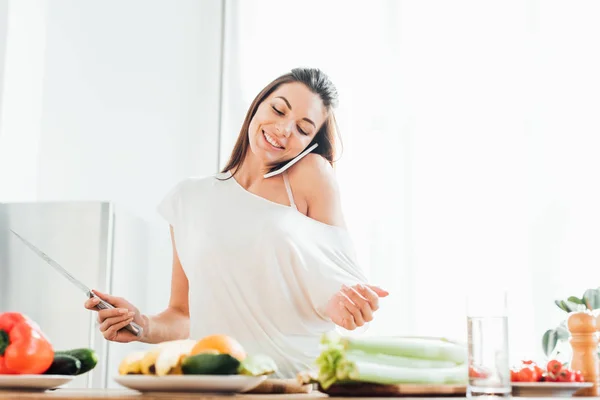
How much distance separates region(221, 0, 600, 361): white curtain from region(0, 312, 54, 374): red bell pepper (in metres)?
2.40

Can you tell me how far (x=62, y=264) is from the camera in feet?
8.75

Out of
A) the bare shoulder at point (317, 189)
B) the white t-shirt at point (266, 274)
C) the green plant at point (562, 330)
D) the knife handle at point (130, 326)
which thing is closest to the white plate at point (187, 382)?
the knife handle at point (130, 326)

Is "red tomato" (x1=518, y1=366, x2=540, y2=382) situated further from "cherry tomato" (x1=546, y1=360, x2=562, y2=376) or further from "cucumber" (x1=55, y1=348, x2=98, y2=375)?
"cucumber" (x1=55, y1=348, x2=98, y2=375)

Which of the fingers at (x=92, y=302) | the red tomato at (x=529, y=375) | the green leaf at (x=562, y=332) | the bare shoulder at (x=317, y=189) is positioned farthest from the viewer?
the green leaf at (x=562, y=332)

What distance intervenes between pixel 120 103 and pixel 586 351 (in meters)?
2.75

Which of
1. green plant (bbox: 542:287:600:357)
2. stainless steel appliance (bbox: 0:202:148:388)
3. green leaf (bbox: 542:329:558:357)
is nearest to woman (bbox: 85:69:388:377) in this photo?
stainless steel appliance (bbox: 0:202:148:388)

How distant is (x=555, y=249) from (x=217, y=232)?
77.3 inches

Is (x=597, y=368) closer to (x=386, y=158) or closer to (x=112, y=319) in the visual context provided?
(x=112, y=319)

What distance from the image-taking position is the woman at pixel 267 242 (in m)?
1.63

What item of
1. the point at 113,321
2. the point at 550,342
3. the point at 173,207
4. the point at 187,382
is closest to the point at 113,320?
the point at 113,321

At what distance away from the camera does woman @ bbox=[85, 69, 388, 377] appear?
5.35 ft

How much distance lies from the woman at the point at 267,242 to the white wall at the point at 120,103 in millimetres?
1411

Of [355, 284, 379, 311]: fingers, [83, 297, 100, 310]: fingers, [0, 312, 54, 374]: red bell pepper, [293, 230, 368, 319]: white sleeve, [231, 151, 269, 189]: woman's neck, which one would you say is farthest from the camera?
[231, 151, 269, 189]: woman's neck

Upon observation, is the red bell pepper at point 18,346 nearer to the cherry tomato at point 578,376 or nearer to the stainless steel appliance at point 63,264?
the cherry tomato at point 578,376
